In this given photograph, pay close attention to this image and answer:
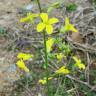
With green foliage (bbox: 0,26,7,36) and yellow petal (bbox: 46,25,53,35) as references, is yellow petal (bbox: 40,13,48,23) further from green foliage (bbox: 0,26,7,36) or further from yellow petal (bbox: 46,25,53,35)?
green foliage (bbox: 0,26,7,36)

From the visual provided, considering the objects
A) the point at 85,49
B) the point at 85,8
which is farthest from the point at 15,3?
the point at 85,49

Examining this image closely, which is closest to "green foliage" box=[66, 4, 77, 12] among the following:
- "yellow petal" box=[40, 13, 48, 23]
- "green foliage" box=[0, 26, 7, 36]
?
"green foliage" box=[0, 26, 7, 36]

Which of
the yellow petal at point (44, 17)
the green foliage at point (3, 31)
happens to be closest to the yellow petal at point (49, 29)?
the yellow petal at point (44, 17)

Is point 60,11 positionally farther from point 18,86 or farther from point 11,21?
point 18,86

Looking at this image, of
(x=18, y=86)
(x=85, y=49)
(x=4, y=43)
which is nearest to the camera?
(x=18, y=86)

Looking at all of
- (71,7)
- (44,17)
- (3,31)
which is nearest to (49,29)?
(44,17)

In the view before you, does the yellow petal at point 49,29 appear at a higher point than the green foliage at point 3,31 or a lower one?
higher

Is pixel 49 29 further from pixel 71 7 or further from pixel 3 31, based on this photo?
pixel 71 7

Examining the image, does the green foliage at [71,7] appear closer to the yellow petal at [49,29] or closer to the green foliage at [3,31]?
the green foliage at [3,31]

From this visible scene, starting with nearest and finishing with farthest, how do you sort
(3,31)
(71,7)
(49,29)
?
(49,29) → (3,31) → (71,7)

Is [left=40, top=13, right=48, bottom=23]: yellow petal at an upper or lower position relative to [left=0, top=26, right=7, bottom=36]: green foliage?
upper

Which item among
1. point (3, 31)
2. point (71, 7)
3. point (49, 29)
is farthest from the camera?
point (71, 7)
